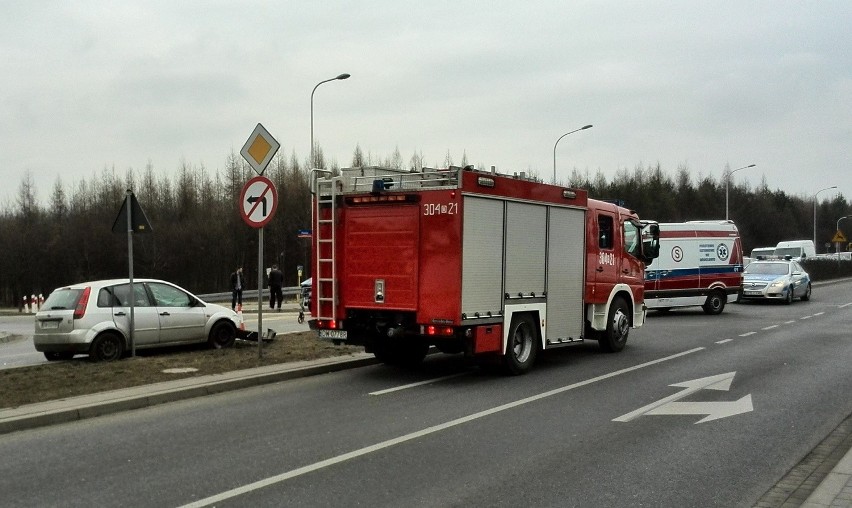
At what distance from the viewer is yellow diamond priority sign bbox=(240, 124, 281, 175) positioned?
40.0ft

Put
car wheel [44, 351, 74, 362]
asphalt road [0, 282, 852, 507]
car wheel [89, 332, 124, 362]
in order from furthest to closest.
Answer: car wheel [44, 351, 74, 362] < car wheel [89, 332, 124, 362] < asphalt road [0, 282, 852, 507]

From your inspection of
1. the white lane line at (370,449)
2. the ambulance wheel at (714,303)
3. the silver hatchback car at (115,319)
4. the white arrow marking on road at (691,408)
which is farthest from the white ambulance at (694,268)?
the silver hatchback car at (115,319)

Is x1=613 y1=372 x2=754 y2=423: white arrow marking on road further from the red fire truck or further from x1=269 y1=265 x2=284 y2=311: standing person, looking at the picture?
x1=269 y1=265 x2=284 y2=311: standing person

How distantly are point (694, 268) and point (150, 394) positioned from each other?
68.4 feet

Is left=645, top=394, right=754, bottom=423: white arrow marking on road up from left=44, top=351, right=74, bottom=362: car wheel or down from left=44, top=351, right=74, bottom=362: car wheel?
down

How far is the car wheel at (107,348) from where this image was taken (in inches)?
496

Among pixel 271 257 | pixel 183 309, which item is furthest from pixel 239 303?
pixel 271 257

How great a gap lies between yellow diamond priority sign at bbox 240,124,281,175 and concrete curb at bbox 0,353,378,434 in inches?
126

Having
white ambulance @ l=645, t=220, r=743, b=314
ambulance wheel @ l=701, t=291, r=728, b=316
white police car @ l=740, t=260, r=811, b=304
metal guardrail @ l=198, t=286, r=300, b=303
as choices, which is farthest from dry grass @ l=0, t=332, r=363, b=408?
metal guardrail @ l=198, t=286, r=300, b=303

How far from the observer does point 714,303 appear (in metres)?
26.3

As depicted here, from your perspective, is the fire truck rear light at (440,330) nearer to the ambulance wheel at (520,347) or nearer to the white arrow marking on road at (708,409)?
the ambulance wheel at (520,347)

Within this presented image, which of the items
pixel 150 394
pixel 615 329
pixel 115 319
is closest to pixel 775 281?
pixel 615 329

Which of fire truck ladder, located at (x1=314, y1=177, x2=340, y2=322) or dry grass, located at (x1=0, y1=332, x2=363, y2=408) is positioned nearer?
dry grass, located at (x1=0, y1=332, x2=363, y2=408)

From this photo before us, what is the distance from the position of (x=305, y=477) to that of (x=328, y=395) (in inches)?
152
